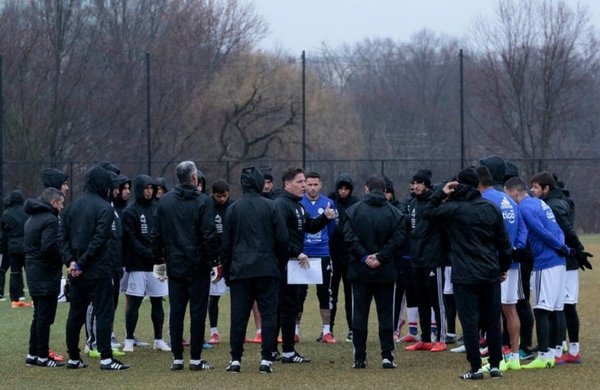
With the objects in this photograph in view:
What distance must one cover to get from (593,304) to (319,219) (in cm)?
781

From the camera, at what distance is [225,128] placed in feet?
150

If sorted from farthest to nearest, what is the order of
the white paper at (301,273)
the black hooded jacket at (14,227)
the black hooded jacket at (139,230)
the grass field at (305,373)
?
the black hooded jacket at (14,227) → the black hooded jacket at (139,230) → the white paper at (301,273) → the grass field at (305,373)

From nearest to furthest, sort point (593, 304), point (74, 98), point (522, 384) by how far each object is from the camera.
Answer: point (522, 384)
point (593, 304)
point (74, 98)

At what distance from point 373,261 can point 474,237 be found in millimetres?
1311

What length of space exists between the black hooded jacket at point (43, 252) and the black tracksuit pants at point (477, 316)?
13.5 ft

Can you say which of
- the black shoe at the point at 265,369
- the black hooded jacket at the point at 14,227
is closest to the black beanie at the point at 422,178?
the black shoe at the point at 265,369

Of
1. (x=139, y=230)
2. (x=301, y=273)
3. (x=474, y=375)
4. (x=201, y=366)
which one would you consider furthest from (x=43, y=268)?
(x=474, y=375)

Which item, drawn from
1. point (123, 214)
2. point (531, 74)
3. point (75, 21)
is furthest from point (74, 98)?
point (123, 214)

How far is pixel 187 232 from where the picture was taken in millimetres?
11742

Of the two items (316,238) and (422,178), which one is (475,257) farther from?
(316,238)

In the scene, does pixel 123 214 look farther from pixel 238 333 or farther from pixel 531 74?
pixel 531 74

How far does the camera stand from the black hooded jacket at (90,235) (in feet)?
38.1

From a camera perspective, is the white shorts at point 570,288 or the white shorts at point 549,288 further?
the white shorts at point 570,288

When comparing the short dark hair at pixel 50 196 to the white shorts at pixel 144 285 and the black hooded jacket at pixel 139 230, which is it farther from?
the white shorts at pixel 144 285
